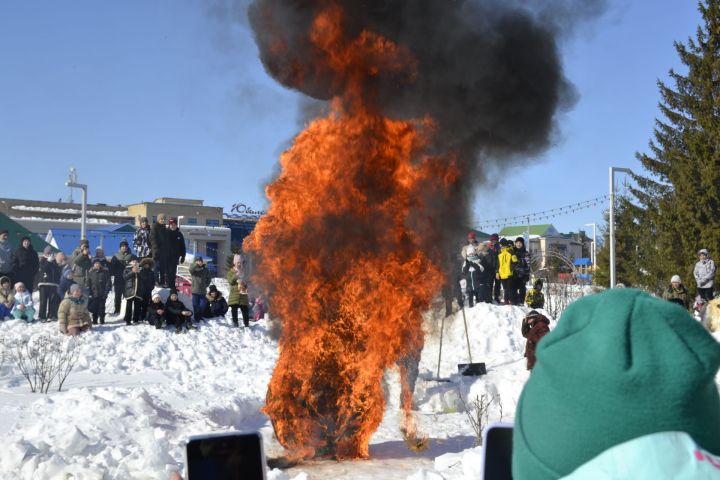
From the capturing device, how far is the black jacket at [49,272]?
53.0 ft

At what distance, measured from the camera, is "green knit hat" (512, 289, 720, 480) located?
94 centimetres

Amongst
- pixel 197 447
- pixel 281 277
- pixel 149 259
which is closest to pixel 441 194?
pixel 281 277

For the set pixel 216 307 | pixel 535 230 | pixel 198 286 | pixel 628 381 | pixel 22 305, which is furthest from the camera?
pixel 535 230

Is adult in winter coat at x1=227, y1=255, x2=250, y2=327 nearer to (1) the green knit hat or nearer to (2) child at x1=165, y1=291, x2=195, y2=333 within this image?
(2) child at x1=165, y1=291, x2=195, y2=333

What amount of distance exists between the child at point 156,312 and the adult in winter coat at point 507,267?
8.20 metres

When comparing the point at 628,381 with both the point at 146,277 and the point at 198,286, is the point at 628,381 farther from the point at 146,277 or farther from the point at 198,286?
the point at 198,286

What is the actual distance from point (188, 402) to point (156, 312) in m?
5.63

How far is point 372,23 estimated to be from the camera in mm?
7914

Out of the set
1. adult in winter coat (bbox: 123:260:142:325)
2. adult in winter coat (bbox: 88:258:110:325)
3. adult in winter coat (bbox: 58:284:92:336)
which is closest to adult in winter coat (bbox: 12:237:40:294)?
adult in winter coat (bbox: 88:258:110:325)

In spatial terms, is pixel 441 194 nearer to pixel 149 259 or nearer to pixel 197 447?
pixel 197 447

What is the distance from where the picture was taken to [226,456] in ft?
6.03

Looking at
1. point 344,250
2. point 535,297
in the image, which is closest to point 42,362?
point 344,250

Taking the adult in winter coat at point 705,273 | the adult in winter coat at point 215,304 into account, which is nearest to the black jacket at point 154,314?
the adult in winter coat at point 215,304

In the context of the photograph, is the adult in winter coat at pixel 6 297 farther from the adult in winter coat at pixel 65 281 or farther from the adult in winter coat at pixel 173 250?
the adult in winter coat at pixel 173 250
